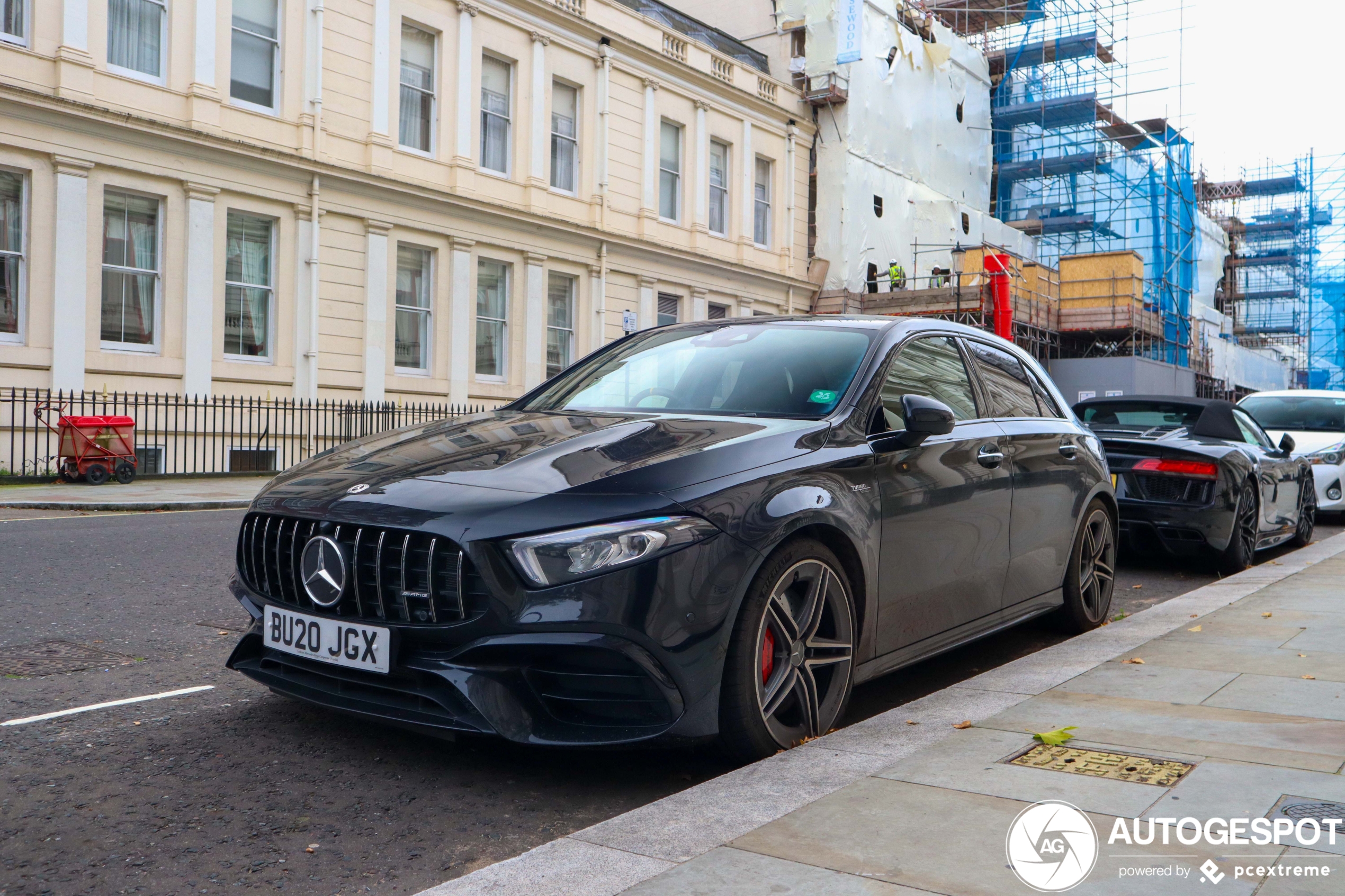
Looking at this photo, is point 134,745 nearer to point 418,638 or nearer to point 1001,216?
point 418,638

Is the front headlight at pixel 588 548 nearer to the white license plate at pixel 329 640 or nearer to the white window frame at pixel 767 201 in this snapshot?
the white license plate at pixel 329 640

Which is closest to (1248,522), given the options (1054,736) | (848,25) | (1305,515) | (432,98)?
(1305,515)

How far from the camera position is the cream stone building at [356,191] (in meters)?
16.6

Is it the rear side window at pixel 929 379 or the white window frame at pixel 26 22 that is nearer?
the rear side window at pixel 929 379

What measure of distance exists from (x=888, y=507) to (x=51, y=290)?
51.7 ft

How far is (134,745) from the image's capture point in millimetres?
3795

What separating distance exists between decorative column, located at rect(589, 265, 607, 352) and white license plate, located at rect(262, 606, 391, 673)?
2210 cm

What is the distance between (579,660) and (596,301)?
22.8 meters

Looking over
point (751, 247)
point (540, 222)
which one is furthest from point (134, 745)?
point (751, 247)

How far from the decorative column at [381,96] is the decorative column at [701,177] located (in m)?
9.11

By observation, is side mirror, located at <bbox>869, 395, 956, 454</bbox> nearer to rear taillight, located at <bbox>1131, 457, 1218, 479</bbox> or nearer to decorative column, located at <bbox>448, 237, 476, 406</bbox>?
rear taillight, located at <bbox>1131, 457, 1218, 479</bbox>

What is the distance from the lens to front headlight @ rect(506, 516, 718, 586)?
3225mm

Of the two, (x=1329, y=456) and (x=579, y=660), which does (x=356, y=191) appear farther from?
(x=579, y=660)

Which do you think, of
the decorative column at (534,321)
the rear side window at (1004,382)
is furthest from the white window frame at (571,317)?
the rear side window at (1004,382)
